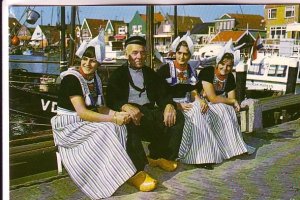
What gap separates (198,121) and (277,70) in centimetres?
77

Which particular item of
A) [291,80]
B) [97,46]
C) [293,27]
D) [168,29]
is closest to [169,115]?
[168,29]

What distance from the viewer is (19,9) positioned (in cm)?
303

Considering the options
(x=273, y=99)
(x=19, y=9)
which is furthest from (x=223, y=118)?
(x=19, y=9)

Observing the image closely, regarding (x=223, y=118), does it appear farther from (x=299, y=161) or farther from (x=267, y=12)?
(x=267, y=12)

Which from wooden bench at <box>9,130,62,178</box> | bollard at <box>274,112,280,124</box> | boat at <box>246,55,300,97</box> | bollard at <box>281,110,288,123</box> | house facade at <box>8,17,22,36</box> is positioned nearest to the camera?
house facade at <box>8,17,22,36</box>

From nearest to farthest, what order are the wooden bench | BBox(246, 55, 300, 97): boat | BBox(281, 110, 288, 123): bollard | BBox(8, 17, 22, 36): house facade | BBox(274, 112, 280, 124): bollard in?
BBox(8, 17, 22, 36): house facade → the wooden bench → BBox(246, 55, 300, 97): boat → BBox(281, 110, 288, 123): bollard → BBox(274, 112, 280, 124): bollard

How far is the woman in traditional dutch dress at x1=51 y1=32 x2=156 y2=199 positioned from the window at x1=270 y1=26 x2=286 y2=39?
1302 millimetres

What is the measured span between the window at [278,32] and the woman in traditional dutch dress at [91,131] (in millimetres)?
1302

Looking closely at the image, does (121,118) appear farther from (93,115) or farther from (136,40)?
(136,40)

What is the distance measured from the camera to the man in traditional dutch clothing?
313 cm

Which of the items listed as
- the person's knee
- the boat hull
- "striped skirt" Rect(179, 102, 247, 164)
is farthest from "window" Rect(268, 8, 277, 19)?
the boat hull

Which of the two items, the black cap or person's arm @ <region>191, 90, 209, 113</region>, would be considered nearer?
the black cap

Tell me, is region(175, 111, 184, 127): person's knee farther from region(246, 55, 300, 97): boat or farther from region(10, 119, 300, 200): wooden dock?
region(246, 55, 300, 97): boat

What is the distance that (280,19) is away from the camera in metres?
3.17
